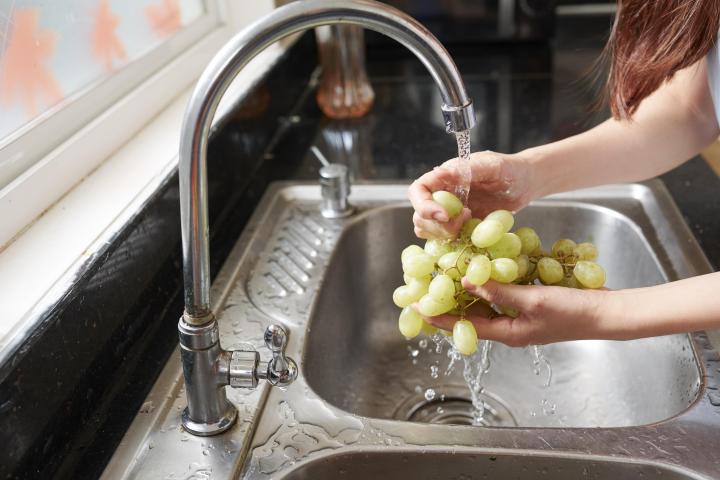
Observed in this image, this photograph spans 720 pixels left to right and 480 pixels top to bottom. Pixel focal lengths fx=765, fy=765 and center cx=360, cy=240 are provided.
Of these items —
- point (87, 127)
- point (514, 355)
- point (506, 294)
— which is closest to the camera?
point (506, 294)

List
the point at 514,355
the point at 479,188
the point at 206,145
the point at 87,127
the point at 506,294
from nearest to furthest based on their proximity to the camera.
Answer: the point at 206,145 → the point at 506,294 → the point at 479,188 → the point at 87,127 → the point at 514,355

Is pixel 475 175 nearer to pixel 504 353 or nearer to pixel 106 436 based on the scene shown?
pixel 504 353

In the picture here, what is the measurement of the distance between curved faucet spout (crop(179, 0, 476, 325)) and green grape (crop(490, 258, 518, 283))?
0.17 meters

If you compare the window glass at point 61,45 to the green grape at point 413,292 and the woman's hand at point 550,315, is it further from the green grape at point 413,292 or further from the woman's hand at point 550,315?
the woman's hand at point 550,315

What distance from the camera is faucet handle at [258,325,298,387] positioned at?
31.8 inches

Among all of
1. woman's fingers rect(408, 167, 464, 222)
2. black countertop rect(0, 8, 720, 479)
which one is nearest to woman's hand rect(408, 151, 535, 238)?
woman's fingers rect(408, 167, 464, 222)

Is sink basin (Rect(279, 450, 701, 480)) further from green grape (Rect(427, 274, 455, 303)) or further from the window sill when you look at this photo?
the window sill

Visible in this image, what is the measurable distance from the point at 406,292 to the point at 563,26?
1293 millimetres

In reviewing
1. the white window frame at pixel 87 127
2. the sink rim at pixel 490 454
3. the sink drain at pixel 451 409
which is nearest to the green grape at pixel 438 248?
the sink rim at pixel 490 454

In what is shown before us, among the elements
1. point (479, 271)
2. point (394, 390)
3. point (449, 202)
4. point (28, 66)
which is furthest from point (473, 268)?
point (28, 66)

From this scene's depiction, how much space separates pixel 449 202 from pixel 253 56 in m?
0.30

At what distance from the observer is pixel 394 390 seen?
1.20m

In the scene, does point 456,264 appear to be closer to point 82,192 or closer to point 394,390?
point 394,390

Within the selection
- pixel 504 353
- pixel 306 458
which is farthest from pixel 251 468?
pixel 504 353
